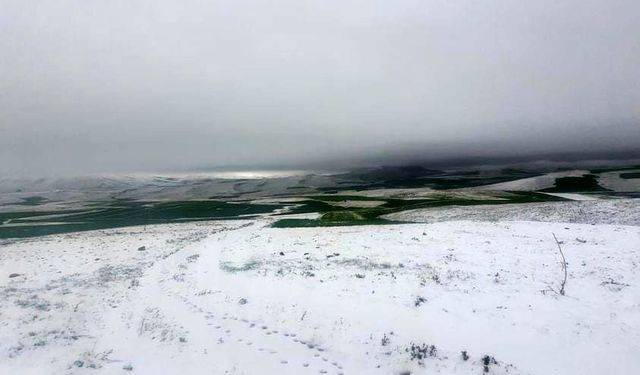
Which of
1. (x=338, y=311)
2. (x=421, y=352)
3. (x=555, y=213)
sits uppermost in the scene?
(x=421, y=352)

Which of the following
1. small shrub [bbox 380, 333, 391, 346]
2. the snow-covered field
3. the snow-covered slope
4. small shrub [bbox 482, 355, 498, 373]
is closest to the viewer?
small shrub [bbox 482, 355, 498, 373]

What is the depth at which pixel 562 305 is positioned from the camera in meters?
12.6

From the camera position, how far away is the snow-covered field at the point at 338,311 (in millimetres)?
9696

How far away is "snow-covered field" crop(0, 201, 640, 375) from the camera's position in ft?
31.8

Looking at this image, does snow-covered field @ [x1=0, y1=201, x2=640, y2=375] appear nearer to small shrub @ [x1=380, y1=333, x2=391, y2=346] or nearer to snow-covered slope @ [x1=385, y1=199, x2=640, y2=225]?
small shrub @ [x1=380, y1=333, x2=391, y2=346]

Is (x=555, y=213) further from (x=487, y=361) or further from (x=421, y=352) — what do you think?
(x=421, y=352)

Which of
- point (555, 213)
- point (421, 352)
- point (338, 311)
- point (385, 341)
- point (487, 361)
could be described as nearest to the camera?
point (487, 361)

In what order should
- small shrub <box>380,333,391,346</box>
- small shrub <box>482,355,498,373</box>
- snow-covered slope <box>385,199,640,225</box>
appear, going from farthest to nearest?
snow-covered slope <box>385,199,640,225</box> < small shrub <box>380,333,391,346</box> < small shrub <box>482,355,498,373</box>

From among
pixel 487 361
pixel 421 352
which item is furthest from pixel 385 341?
pixel 487 361

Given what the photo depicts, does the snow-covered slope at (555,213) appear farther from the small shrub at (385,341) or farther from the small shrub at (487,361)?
the small shrub at (385,341)

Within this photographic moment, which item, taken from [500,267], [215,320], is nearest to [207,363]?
[215,320]

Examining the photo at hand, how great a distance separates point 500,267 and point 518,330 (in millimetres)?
7498

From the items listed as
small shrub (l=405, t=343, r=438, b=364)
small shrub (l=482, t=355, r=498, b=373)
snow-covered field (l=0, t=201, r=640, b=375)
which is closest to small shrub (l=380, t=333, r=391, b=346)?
snow-covered field (l=0, t=201, r=640, b=375)

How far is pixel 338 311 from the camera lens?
1329 centimetres
